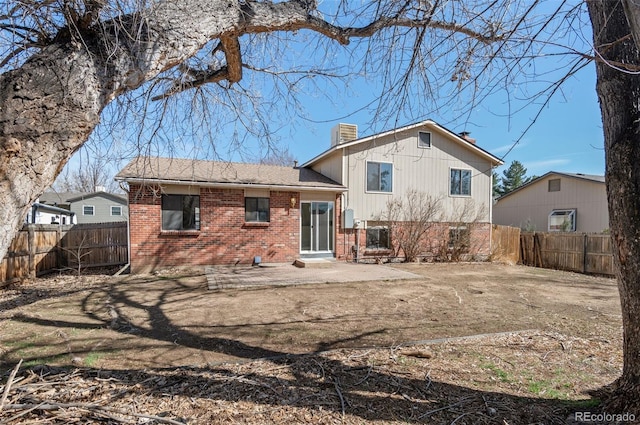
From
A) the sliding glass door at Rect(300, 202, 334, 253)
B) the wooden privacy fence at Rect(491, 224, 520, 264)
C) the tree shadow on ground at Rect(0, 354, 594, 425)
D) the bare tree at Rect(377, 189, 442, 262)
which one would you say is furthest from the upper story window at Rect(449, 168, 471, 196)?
the tree shadow on ground at Rect(0, 354, 594, 425)

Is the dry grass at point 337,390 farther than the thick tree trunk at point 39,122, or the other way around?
the dry grass at point 337,390

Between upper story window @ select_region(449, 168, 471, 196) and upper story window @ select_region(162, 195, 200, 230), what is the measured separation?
10.9 m

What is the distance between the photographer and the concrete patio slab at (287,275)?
840 cm

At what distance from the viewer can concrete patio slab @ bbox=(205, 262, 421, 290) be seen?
8398 mm

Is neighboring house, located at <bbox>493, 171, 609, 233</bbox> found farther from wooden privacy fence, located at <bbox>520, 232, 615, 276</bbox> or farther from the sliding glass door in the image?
the sliding glass door

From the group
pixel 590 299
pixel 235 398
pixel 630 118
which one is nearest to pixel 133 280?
pixel 235 398

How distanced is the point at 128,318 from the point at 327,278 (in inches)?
197

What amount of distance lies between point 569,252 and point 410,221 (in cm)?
641

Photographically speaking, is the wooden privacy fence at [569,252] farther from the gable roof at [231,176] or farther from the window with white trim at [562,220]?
the gable roof at [231,176]

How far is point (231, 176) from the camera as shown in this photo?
11648 millimetres

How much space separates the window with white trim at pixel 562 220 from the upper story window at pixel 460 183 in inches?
320

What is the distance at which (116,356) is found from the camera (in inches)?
147

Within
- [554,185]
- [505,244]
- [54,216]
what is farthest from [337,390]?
[54,216]

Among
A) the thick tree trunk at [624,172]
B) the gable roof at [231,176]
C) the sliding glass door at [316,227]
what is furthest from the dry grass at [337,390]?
the sliding glass door at [316,227]
